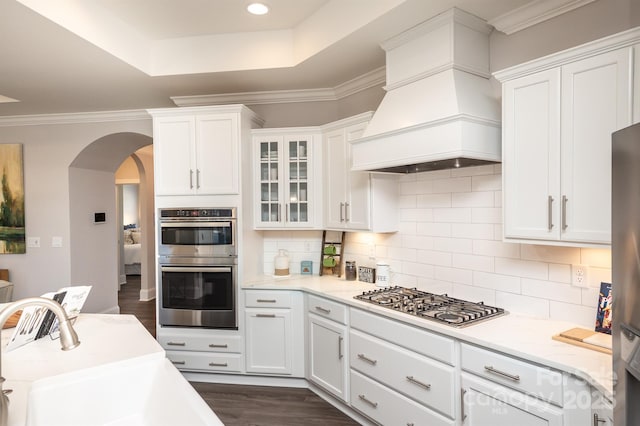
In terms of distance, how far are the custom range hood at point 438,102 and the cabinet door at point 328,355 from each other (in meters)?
1.28

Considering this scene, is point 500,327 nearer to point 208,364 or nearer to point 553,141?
point 553,141

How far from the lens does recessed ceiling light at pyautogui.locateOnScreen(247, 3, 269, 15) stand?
2867mm

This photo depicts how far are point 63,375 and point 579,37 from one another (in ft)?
9.76

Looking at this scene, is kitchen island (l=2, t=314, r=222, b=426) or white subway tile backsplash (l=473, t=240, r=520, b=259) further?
white subway tile backsplash (l=473, t=240, r=520, b=259)

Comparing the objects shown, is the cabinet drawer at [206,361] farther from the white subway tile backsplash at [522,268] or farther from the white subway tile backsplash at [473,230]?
the white subway tile backsplash at [522,268]

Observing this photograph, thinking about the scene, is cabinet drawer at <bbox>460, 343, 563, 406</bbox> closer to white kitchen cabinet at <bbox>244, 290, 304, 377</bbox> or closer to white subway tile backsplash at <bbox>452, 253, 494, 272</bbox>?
white subway tile backsplash at <bbox>452, 253, 494, 272</bbox>

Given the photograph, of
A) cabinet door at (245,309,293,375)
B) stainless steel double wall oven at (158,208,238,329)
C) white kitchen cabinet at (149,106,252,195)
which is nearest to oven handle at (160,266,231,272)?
stainless steel double wall oven at (158,208,238,329)

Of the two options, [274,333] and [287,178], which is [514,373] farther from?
[287,178]

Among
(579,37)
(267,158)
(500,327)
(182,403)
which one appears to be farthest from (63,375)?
(579,37)

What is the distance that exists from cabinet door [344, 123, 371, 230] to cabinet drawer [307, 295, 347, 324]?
648 mm

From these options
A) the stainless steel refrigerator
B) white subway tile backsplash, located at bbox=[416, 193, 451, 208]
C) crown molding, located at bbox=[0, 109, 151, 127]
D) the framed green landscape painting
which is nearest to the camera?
the stainless steel refrigerator

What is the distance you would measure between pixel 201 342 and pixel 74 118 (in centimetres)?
308

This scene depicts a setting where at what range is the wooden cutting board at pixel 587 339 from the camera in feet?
6.10

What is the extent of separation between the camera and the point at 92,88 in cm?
379
